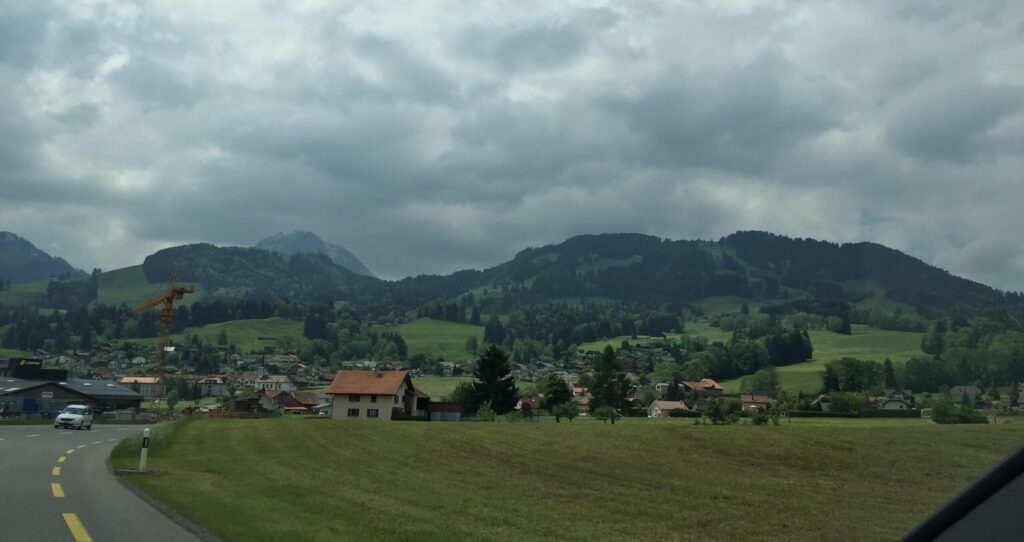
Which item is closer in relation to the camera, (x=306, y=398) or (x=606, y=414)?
(x=606, y=414)

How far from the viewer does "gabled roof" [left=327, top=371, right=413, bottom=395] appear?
310ft

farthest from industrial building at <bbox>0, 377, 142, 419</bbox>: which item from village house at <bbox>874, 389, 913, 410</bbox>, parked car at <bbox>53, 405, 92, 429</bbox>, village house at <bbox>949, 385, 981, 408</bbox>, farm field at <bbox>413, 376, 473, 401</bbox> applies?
village house at <bbox>874, 389, 913, 410</bbox>

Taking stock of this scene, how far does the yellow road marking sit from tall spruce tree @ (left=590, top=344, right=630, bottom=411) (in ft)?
286

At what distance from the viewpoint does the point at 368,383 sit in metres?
96.2

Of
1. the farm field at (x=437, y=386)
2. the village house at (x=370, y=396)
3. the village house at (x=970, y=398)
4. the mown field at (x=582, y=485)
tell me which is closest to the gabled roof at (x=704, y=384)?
the farm field at (x=437, y=386)

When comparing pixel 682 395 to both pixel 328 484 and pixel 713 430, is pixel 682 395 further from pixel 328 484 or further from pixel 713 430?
pixel 328 484

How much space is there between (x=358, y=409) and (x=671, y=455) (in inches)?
2687

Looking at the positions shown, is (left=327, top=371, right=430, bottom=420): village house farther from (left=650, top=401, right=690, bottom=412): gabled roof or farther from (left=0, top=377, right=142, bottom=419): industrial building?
(left=650, top=401, right=690, bottom=412): gabled roof

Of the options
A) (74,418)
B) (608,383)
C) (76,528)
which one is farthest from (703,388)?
(76,528)

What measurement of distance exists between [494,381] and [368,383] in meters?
16.5

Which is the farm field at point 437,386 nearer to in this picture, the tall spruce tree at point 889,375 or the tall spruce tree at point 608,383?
the tall spruce tree at point 608,383

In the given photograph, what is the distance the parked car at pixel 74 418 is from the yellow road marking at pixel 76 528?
49008mm

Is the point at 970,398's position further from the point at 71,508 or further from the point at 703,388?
the point at 703,388

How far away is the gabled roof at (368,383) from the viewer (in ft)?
310
